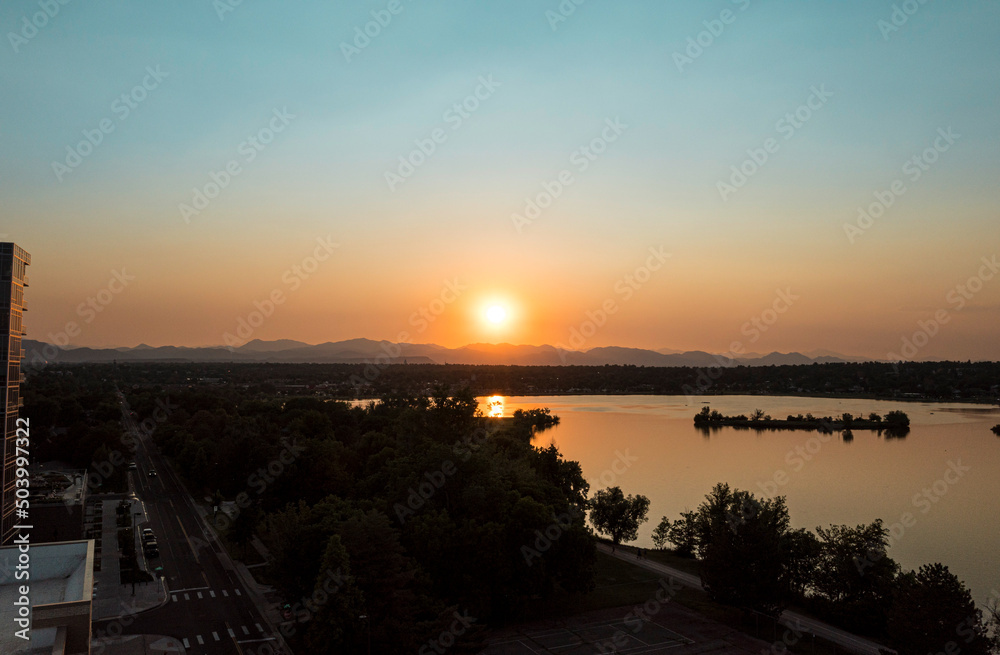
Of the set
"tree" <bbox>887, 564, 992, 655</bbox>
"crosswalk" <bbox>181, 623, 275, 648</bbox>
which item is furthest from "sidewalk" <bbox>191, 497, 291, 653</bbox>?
"tree" <bbox>887, 564, 992, 655</bbox>

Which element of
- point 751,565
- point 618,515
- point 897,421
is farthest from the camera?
point 897,421

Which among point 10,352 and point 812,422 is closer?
point 10,352

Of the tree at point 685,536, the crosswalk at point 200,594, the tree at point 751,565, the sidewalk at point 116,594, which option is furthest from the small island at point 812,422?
the sidewalk at point 116,594

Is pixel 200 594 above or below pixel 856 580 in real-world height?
below

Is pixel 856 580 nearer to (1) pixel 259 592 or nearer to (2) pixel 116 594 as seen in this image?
(1) pixel 259 592

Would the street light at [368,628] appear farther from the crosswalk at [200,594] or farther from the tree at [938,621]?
the tree at [938,621]

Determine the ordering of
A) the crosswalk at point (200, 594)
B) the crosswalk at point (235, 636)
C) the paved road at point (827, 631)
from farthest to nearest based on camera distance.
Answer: the crosswalk at point (200, 594) < the paved road at point (827, 631) < the crosswalk at point (235, 636)

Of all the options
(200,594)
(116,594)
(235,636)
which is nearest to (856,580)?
(235,636)
